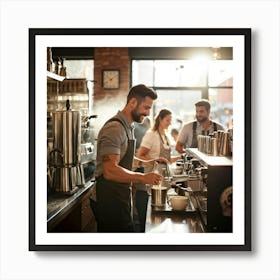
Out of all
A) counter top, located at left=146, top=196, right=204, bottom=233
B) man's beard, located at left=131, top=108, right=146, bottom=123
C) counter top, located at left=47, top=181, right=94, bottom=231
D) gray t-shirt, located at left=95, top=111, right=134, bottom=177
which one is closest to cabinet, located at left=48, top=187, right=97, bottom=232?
counter top, located at left=47, top=181, right=94, bottom=231

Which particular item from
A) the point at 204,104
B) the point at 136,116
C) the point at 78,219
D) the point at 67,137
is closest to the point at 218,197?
the point at 204,104

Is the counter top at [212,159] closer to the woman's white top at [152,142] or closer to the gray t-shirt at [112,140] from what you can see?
the woman's white top at [152,142]

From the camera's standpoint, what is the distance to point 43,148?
2115 mm

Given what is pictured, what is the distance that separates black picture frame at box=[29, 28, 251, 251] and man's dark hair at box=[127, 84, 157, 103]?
254 millimetres

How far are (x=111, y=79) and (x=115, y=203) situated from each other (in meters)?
0.59

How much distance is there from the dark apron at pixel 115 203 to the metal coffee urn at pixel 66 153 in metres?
0.11

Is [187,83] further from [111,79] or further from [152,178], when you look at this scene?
[152,178]

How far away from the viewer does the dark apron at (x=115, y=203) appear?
2121mm

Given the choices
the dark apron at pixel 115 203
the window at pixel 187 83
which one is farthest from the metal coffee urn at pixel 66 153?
the window at pixel 187 83

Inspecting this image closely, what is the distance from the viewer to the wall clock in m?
2.09

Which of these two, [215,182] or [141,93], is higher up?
[141,93]

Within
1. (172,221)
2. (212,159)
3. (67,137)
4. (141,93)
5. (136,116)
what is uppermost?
(141,93)
